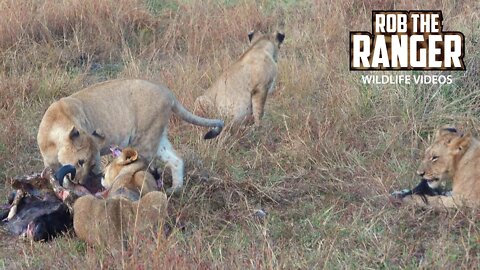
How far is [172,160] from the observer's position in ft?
20.4

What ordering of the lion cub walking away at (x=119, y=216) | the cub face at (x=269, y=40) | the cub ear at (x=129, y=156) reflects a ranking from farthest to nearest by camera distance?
the cub face at (x=269, y=40) → the cub ear at (x=129, y=156) → the lion cub walking away at (x=119, y=216)

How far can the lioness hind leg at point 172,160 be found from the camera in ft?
19.9

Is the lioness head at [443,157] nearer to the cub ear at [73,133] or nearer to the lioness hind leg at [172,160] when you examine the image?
the lioness hind leg at [172,160]

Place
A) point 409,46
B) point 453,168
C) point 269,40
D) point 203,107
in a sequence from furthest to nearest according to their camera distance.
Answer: point 269,40 → point 409,46 → point 203,107 → point 453,168

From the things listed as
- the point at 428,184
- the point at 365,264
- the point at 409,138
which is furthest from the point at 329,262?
the point at 409,138

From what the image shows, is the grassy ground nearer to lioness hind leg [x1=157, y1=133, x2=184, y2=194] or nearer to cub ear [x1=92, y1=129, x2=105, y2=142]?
lioness hind leg [x1=157, y1=133, x2=184, y2=194]

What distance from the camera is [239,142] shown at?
7.00 meters

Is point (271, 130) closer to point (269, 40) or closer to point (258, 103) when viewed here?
point (258, 103)

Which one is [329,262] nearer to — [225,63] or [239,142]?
[239,142]

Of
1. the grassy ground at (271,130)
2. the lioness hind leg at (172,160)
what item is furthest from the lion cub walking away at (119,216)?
the lioness hind leg at (172,160)

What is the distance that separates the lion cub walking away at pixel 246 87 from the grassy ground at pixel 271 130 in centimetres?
18

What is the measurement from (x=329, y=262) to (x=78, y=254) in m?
1.46

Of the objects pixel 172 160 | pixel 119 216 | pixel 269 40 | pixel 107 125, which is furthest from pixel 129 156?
pixel 269 40

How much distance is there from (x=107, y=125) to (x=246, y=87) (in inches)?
87.5
